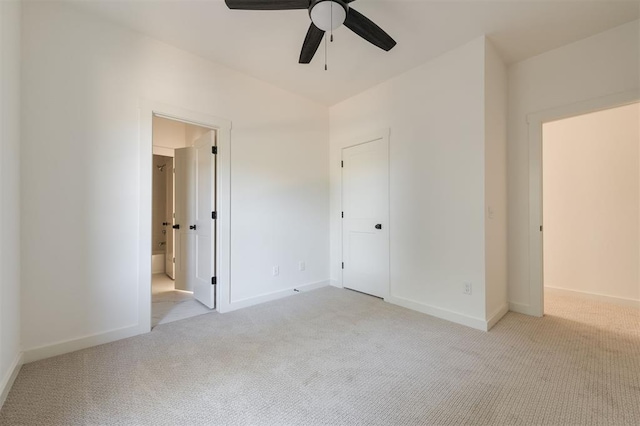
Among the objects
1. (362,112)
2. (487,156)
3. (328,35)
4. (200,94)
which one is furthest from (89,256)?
(487,156)

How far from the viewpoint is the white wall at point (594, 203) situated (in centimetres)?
311

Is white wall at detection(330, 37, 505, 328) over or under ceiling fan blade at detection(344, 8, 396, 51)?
under

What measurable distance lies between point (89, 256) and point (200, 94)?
1.85 m

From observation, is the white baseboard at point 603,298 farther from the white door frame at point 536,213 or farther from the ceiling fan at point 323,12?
the ceiling fan at point 323,12

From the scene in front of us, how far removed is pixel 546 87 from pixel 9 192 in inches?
184

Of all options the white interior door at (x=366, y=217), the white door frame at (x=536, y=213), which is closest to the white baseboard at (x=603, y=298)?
the white door frame at (x=536, y=213)

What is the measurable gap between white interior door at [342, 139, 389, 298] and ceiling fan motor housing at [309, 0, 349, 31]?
71.4 inches

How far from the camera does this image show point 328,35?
2475 millimetres

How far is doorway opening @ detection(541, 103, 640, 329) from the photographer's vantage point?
3.08 meters

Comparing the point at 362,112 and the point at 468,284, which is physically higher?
the point at 362,112

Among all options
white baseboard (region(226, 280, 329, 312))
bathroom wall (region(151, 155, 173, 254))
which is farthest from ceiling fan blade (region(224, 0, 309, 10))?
bathroom wall (region(151, 155, 173, 254))

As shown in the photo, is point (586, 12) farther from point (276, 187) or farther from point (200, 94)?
point (200, 94)

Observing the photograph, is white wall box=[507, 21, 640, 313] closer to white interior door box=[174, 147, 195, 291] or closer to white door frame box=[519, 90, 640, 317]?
white door frame box=[519, 90, 640, 317]

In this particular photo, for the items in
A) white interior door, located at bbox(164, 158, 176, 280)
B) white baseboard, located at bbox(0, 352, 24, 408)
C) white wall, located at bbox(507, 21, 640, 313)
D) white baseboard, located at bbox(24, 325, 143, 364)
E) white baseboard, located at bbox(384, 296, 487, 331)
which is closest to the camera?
white baseboard, located at bbox(0, 352, 24, 408)
